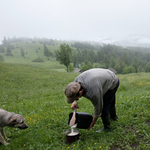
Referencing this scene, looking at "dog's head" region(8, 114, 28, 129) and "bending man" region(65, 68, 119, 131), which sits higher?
"bending man" region(65, 68, 119, 131)

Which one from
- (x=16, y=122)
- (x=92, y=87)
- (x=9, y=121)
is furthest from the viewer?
(x=16, y=122)

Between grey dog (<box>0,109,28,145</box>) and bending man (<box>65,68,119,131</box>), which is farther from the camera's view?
grey dog (<box>0,109,28,145</box>)

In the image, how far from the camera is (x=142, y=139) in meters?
4.11

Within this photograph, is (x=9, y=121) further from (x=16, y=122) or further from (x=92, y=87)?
(x=92, y=87)

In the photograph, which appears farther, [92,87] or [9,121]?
[9,121]

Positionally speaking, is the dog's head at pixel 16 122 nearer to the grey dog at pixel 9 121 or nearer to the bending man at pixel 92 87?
the grey dog at pixel 9 121

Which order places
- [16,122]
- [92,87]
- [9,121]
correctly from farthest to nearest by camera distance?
[16,122], [9,121], [92,87]

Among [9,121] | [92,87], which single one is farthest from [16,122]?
[92,87]

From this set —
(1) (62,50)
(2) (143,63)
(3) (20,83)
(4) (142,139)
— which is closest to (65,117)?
(4) (142,139)

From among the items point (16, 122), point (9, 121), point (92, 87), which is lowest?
point (16, 122)

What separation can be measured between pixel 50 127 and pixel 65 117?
102 cm

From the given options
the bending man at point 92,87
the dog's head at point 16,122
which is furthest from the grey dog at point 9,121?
the bending man at point 92,87

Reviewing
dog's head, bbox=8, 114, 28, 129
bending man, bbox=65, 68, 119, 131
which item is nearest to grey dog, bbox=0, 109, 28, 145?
dog's head, bbox=8, 114, 28, 129

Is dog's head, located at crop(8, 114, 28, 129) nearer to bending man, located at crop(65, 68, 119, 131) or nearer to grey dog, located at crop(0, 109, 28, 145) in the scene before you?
grey dog, located at crop(0, 109, 28, 145)
